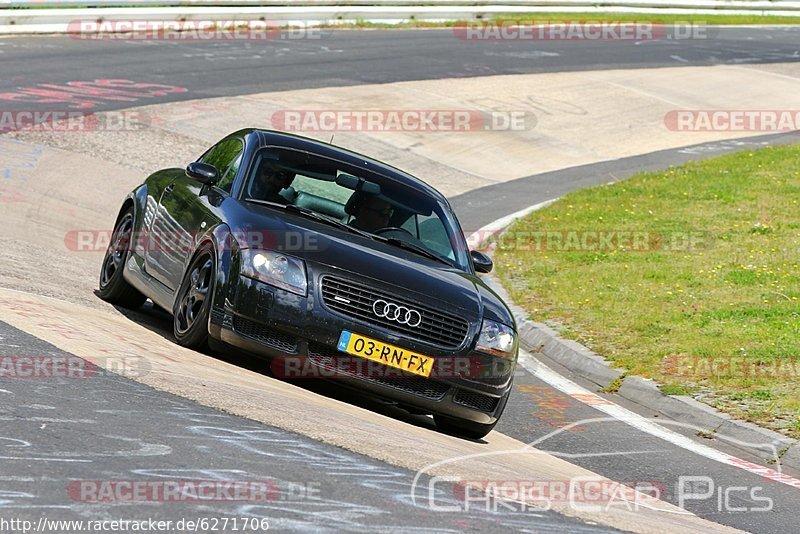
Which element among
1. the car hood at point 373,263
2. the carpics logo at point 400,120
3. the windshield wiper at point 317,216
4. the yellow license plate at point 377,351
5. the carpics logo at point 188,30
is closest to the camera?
the yellow license plate at point 377,351

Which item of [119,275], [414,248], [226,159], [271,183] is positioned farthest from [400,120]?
[414,248]

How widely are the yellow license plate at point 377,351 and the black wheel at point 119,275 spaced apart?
10.1 ft

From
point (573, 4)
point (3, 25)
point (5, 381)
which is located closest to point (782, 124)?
point (573, 4)

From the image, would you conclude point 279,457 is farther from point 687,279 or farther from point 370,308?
point 687,279

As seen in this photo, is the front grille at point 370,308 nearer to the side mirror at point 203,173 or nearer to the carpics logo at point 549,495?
the carpics logo at point 549,495

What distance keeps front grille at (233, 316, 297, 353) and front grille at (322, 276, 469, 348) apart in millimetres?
332

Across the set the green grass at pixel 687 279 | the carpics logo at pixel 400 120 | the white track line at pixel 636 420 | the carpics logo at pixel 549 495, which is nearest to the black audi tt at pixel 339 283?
the carpics logo at pixel 549 495

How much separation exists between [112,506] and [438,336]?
11.0ft

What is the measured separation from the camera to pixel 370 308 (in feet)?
26.5

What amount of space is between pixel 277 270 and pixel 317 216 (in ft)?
3.22

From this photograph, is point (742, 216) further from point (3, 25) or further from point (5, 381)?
point (3, 25)

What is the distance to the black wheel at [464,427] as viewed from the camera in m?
8.57

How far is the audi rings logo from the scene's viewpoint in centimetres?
806

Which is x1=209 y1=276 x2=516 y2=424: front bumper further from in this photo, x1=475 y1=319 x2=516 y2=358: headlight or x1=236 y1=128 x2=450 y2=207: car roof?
x1=236 y1=128 x2=450 y2=207: car roof
